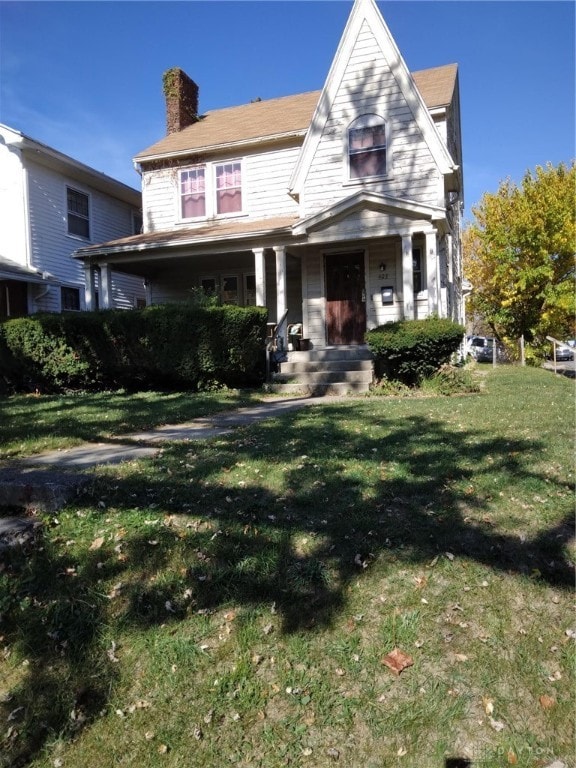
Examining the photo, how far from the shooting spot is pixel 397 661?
249cm

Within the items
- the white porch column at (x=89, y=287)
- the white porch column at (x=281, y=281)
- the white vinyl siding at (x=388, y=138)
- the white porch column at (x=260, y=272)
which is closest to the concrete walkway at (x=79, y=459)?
the white porch column at (x=281, y=281)

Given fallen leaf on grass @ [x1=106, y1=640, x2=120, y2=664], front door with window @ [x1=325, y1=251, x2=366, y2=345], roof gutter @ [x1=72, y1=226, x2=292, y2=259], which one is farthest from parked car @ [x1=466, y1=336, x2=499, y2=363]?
fallen leaf on grass @ [x1=106, y1=640, x2=120, y2=664]

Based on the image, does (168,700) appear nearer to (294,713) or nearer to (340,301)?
(294,713)

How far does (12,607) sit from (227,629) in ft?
3.71

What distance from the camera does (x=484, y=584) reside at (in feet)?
9.41

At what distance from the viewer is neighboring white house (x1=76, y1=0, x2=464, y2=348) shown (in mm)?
13117

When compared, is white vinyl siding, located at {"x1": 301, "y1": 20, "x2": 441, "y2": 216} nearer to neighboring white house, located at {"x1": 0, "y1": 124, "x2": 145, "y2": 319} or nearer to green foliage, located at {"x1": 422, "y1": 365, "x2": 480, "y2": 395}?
green foliage, located at {"x1": 422, "y1": 365, "x2": 480, "y2": 395}

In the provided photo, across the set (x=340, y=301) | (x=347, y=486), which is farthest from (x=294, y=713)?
(x=340, y=301)

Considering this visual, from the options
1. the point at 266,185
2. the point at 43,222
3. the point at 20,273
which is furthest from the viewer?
the point at 43,222

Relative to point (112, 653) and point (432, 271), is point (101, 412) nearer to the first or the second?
point (112, 653)

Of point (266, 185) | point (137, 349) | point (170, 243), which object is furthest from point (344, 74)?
point (137, 349)

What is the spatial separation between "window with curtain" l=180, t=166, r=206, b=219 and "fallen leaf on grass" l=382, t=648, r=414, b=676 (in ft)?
50.9

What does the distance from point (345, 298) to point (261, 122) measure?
6.55 meters

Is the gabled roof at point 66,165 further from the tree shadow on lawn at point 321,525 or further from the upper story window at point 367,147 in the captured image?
the tree shadow on lawn at point 321,525
